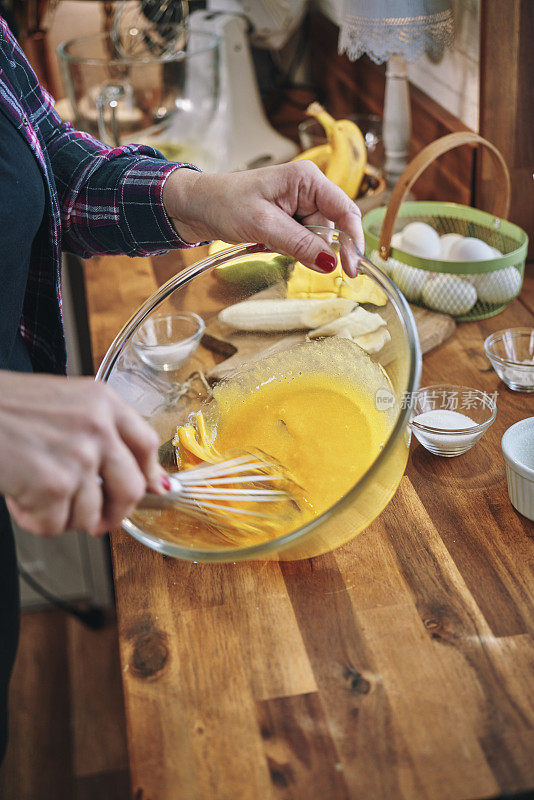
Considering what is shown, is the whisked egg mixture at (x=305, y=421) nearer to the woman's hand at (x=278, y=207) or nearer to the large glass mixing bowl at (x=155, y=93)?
the woman's hand at (x=278, y=207)

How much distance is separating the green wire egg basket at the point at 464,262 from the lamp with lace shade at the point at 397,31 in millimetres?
276

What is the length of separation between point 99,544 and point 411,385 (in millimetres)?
1058

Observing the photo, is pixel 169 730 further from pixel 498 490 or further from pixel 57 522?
pixel 498 490

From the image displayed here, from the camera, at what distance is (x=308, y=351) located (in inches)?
27.1

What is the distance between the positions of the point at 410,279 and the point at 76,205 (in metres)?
0.41

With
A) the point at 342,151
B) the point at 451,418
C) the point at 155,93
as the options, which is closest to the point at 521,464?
the point at 451,418

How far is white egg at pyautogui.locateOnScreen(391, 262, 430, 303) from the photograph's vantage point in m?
0.91

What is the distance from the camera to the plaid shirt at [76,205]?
2.38 ft

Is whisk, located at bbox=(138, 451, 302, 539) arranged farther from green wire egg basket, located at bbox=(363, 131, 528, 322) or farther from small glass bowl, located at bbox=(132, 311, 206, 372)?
green wire egg basket, located at bbox=(363, 131, 528, 322)

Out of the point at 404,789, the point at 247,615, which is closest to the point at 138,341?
the point at 247,615

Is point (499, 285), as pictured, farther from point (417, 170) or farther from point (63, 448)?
point (63, 448)

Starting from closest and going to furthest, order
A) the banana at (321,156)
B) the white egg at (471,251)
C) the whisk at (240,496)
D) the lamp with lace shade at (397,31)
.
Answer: the whisk at (240,496)
the white egg at (471,251)
the lamp with lace shade at (397,31)
the banana at (321,156)

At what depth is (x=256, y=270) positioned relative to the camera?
0.67 meters

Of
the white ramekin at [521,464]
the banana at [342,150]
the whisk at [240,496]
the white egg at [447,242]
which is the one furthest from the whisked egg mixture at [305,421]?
the banana at [342,150]
